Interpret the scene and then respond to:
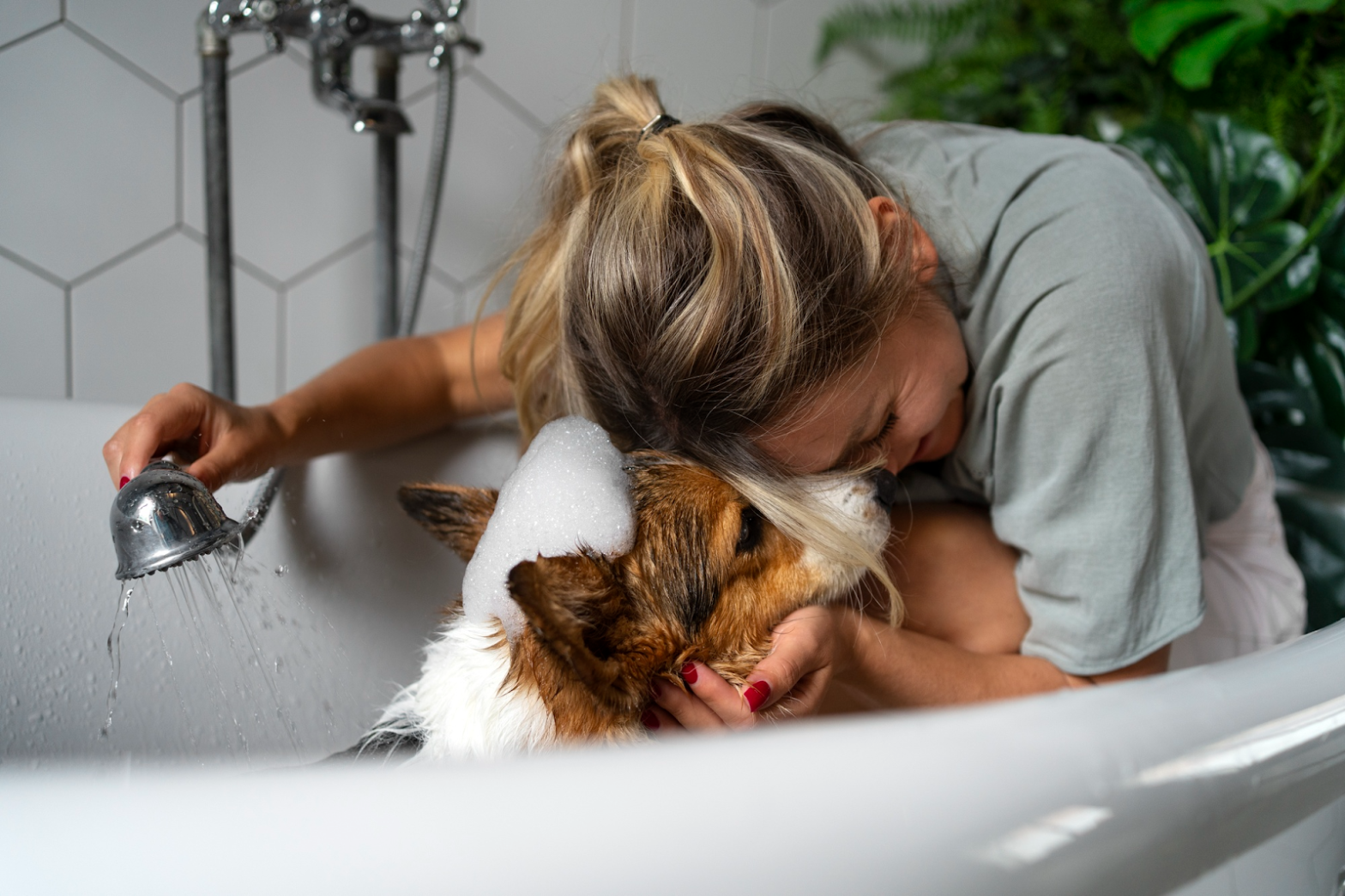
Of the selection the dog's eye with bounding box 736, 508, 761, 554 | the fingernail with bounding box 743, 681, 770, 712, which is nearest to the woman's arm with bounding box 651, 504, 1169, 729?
the fingernail with bounding box 743, 681, 770, 712

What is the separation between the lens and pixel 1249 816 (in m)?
0.58

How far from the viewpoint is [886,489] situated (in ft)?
3.86

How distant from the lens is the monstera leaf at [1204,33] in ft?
6.23

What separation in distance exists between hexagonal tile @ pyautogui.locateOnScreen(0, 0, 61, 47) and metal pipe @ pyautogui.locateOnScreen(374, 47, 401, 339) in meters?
0.56

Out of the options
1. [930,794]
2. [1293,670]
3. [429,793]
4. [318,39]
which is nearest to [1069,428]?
[1293,670]

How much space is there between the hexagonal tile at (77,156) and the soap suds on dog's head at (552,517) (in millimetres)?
1221

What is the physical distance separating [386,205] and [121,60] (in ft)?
1.83

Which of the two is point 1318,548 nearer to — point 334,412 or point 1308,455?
point 1308,455

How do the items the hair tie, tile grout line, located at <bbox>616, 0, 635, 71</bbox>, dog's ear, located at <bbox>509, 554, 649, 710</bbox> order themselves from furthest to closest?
tile grout line, located at <bbox>616, 0, 635, 71</bbox> < the hair tie < dog's ear, located at <bbox>509, 554, 649, 710</bbox>

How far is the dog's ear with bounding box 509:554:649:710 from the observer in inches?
29.4

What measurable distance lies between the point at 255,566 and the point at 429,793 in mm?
1019

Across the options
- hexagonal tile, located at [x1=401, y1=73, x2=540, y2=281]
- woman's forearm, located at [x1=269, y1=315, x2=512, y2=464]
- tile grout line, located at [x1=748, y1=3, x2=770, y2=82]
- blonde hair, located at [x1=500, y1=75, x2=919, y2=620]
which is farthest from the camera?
tile grout line, located at [x1=748, y1=3, x2=770, y2=82]

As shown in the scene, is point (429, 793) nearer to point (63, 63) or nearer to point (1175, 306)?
point (1175, 306)

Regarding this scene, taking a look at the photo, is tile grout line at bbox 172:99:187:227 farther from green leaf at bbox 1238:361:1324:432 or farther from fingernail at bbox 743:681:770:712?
green leaf at bbox 1238:361:1324:432
